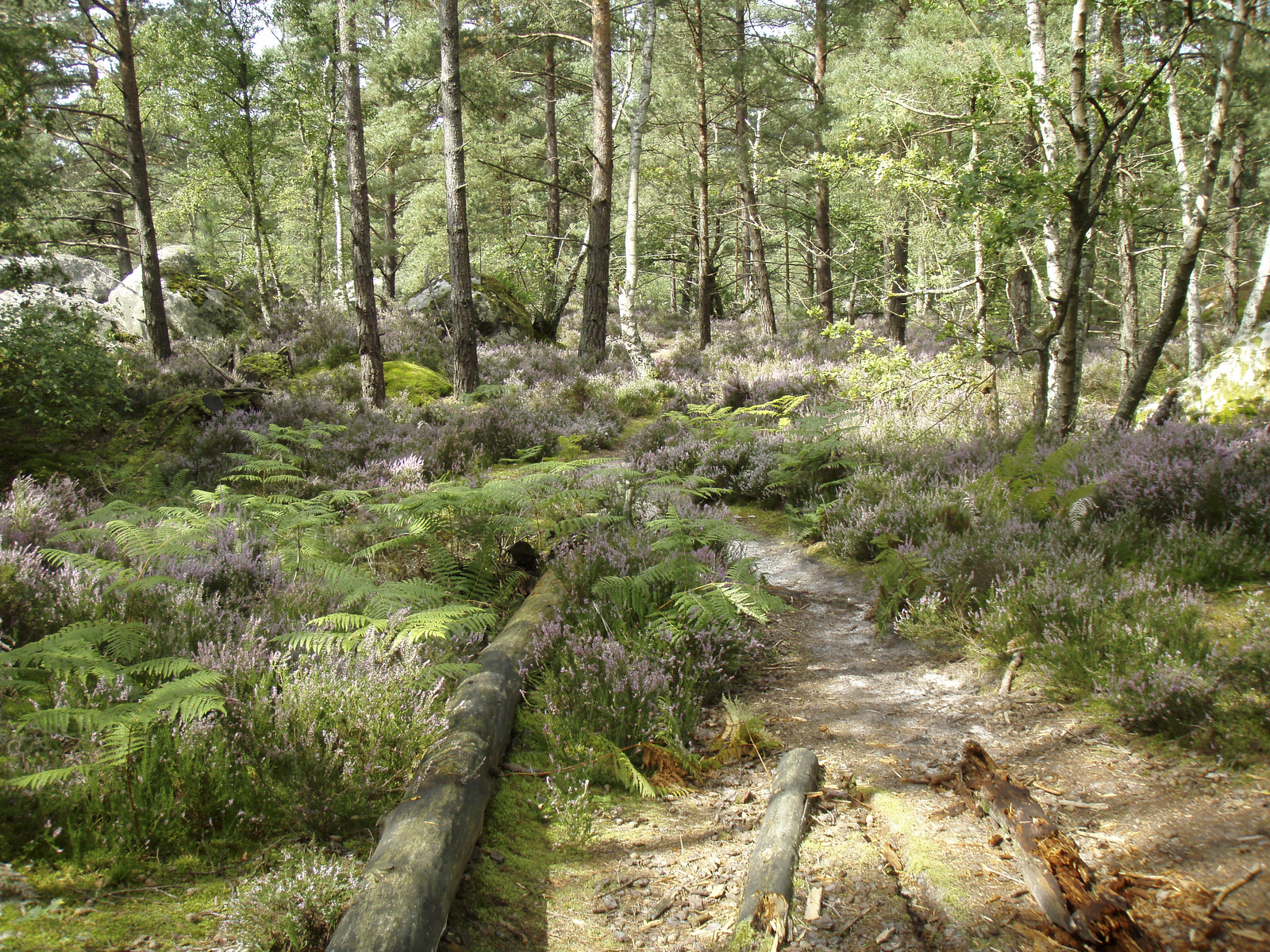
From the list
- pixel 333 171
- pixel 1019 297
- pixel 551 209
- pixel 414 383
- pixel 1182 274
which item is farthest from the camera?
pixel 551 209

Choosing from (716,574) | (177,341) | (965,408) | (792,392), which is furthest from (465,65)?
(716,574)

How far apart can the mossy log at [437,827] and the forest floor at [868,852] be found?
0.18 metres

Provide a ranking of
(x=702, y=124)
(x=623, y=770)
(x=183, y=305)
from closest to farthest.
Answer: (x=623, y=770)
(x=183, y=305)
(x=702, y=124)

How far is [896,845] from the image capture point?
8.61ft

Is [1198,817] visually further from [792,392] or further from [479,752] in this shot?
[792,392]

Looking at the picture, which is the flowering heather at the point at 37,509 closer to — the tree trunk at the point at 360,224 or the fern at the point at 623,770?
the fern at the point at 623,770

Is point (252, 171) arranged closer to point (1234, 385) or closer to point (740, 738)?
point (740, 738)

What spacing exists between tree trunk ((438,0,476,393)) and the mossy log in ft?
27.3

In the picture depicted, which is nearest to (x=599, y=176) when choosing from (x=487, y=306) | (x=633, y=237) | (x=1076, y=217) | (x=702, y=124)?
(x=633, y=237)

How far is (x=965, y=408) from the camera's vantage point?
323 inches

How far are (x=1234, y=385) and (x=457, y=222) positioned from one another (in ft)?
34.4

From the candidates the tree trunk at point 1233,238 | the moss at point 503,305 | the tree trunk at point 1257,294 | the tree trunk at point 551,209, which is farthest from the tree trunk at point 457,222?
the tree trunk at point 1233,238

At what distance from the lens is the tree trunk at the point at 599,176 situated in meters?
12.7

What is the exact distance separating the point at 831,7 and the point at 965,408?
13.4m
